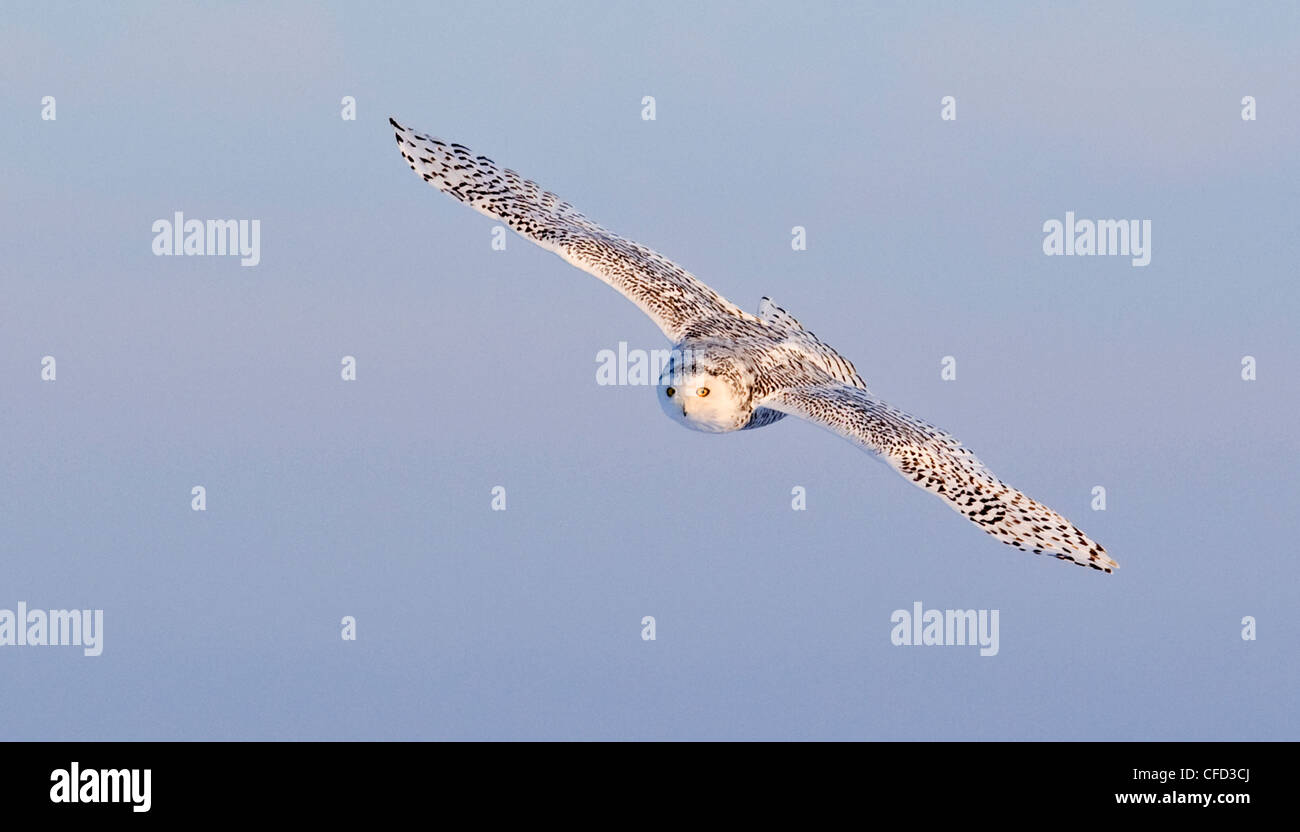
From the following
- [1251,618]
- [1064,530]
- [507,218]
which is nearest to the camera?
[1064,530]

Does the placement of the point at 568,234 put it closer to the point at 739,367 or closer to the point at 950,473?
the point at 739,367

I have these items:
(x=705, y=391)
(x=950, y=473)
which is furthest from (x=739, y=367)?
(x=950, y=473)

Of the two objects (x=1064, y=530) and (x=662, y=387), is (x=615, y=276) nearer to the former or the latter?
(x=662, y=387)

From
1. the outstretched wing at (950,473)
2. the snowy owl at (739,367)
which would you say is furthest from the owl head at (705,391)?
the outstretched wing at (950,473)

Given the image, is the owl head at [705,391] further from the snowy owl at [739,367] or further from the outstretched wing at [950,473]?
the outstretched wing at [950,473]

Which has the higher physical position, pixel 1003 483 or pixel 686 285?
pixel 686 285

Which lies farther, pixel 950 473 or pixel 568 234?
pixel 568 234
